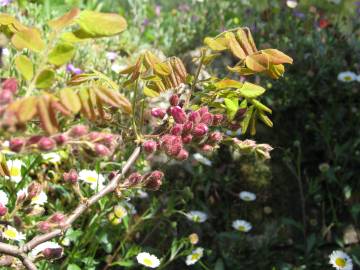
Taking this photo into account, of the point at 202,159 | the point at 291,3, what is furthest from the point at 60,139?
the point at 291,3

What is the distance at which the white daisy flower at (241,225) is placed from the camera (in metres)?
3.10

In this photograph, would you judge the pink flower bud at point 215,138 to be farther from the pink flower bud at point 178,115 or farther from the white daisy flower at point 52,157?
the white daisy flower at point 52,157

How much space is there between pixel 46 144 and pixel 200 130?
42cm

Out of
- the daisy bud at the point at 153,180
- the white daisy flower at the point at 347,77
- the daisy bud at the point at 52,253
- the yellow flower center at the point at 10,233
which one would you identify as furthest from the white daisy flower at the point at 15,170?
the white daisy flower at the point at 347,77

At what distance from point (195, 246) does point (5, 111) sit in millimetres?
2160

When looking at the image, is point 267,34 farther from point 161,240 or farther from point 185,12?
point 161,240

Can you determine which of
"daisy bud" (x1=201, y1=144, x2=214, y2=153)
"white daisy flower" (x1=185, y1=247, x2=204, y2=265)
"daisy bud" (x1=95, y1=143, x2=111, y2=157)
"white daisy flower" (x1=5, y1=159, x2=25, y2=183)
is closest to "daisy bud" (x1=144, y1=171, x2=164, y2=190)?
"daisy bud" (x1=201, y1=144, x2=214, y2=153)

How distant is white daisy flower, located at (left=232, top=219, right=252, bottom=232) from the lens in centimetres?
310

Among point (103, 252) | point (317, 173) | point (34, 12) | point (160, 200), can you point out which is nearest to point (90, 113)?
point (103, 252)

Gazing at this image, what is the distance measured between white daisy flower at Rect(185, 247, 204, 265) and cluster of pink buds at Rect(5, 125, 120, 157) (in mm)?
1696

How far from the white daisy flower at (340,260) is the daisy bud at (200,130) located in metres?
1.69

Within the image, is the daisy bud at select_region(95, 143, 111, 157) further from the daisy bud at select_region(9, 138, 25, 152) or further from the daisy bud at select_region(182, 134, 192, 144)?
the daisy bud at select_region(182, 134, 192, 144)

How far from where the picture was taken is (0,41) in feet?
6.58

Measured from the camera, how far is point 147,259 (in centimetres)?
262
